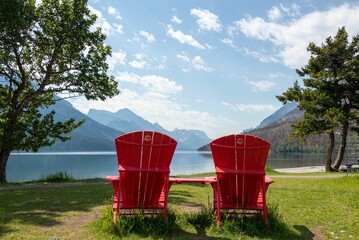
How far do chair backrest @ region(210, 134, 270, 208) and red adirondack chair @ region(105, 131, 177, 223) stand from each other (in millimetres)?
856

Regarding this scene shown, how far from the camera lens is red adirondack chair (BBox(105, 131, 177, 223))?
5473 mm

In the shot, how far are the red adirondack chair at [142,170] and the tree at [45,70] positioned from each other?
38.5ft

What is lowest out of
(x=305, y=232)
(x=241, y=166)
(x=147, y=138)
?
(x=305, y=232)

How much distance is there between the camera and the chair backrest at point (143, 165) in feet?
18.0

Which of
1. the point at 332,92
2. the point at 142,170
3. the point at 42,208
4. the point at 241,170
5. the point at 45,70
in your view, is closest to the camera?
the point at 142,170

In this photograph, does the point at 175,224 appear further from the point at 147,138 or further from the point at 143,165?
the point at 147,138

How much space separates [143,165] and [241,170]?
165cm

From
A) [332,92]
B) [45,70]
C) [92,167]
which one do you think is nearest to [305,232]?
[45,70]

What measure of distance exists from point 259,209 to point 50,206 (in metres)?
4.89

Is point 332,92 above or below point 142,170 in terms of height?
above

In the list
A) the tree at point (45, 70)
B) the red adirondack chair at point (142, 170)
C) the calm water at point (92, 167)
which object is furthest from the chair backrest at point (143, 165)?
the calm water at point (92, 167)

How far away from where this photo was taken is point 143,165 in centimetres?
557

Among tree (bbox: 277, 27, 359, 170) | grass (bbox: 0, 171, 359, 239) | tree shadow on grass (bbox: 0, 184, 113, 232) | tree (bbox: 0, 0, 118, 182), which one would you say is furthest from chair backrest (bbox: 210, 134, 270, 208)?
tree (bbox: 277, 27, 359, 170)

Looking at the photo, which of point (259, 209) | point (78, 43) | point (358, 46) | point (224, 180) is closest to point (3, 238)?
point (224, 180)
